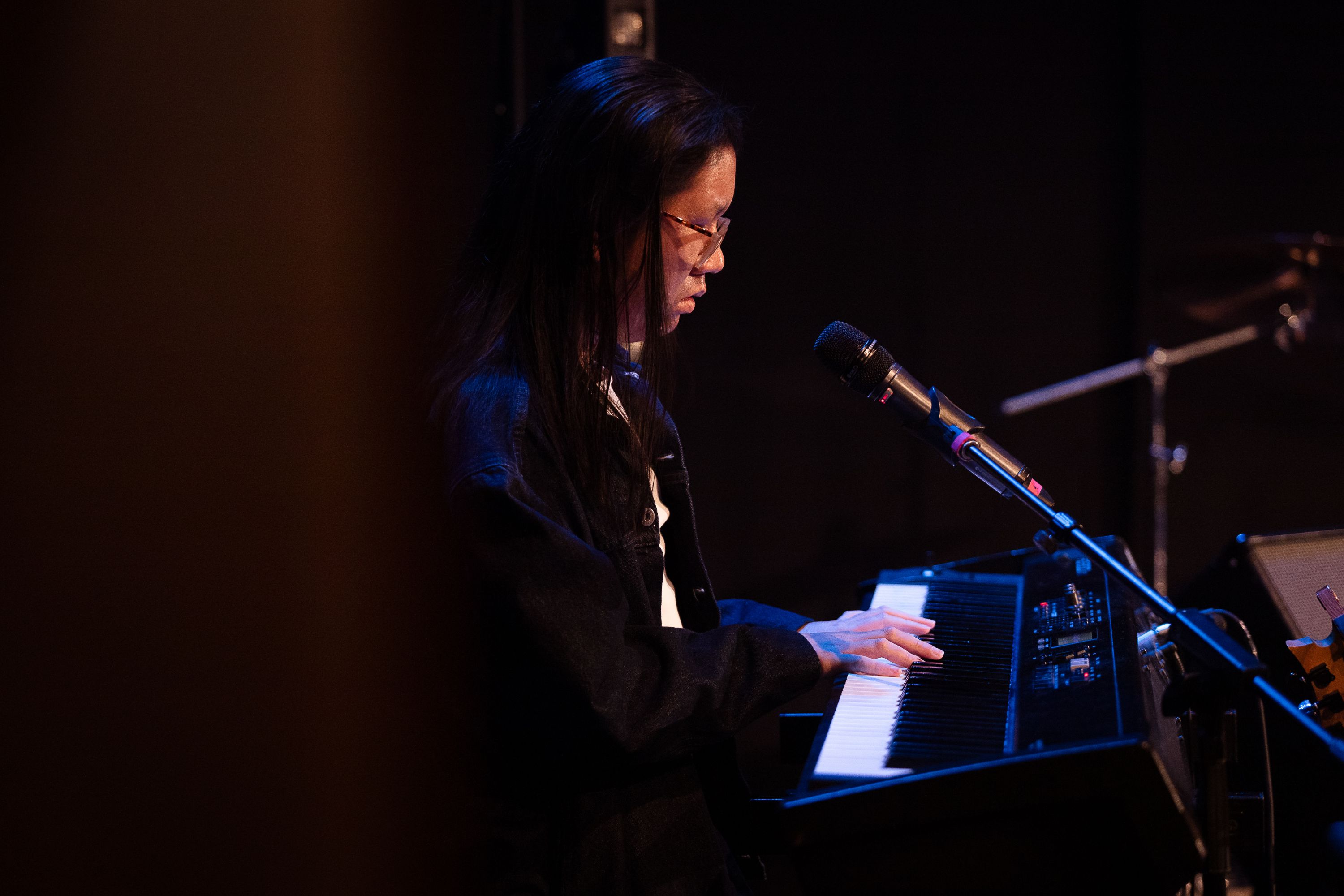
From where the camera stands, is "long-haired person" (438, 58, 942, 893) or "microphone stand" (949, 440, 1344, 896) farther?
"long-haired person" (438, 58, 942, 893)

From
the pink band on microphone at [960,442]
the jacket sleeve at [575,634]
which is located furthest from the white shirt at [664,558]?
the pink band on microphone at [960,442]

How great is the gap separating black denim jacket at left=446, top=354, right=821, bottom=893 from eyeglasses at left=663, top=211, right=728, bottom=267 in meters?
0.20

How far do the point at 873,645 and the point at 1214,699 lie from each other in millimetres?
407

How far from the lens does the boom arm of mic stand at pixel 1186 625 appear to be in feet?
3.37

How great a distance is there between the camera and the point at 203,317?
5.53ft

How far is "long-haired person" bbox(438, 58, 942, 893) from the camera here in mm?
1167

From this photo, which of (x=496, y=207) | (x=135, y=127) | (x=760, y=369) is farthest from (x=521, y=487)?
(x=760, y=369)

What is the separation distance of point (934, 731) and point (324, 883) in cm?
124

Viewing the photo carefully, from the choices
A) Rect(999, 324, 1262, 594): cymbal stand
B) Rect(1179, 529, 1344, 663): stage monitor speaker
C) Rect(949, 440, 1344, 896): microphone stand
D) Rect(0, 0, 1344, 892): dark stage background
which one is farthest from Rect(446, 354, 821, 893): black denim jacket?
Rect(999, 324, 1262, 594): cymbal stand

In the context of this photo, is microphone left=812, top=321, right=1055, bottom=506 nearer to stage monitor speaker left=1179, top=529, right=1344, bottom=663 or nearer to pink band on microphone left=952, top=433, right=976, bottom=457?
pink band on microphone left=952, top=433, right=976, bottom=457

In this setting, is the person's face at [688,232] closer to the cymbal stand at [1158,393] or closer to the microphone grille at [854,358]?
the microphone grille at [854,358]

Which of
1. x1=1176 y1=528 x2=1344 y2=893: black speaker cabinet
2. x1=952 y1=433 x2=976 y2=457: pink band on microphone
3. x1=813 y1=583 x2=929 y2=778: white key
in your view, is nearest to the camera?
x1=813 y1=583 x2=929 y2=778: white key

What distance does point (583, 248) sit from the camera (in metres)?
1.36

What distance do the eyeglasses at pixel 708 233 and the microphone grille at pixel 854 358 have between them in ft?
0.66
